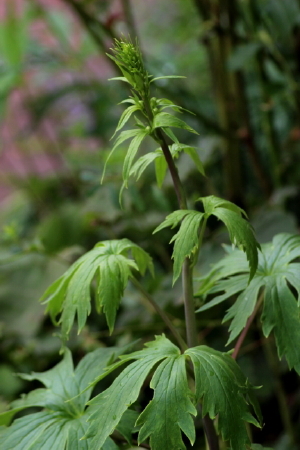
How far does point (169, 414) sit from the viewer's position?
337 mm

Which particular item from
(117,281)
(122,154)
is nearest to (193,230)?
(117,281)

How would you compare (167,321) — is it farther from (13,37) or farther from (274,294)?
(13,37)

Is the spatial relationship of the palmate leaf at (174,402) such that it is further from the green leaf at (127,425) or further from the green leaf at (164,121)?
the green leaf at (164,121)

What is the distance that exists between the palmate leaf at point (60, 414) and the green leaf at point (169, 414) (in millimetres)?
62

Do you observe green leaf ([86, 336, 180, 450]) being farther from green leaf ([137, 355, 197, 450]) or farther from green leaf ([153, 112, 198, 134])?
green leaf ([153, 112, 198, 134])

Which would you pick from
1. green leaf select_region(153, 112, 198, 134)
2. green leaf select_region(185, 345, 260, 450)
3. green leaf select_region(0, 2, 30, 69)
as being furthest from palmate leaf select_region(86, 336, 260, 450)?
green leaf select_region(0, 2, 30, 69)

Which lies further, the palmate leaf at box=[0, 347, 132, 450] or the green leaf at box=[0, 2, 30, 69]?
the green leaf at box=[0, 2, 30, 69]

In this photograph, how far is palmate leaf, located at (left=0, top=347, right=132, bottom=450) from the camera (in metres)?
0.39

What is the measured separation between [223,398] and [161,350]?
57 millimetres

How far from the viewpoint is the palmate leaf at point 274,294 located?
1.28 feet

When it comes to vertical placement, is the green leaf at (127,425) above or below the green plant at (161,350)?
below

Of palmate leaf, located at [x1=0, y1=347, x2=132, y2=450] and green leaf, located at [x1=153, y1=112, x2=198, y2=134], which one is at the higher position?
green leaf, located at [x1=153, y1=112, x2=198, y2=134]

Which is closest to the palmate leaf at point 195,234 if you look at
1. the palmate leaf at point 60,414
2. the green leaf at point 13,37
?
the palmate leaf at point 60,414

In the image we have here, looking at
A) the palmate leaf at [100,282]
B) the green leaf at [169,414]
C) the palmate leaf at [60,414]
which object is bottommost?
the palmate leaf at [60,414]
